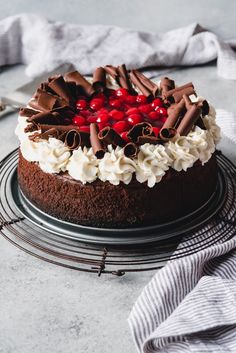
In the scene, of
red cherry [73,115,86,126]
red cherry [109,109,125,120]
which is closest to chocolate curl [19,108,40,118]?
red cherry [73,115,86,126]

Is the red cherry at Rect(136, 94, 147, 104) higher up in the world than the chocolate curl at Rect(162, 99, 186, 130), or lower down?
lower down

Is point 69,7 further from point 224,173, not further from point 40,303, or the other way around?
point 40,303

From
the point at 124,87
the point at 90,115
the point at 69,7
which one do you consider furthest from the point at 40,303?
the point at 69,7


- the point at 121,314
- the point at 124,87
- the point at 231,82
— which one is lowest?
the point at 231,82

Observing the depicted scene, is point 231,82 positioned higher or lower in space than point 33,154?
lower

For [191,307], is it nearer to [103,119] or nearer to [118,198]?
[118,198]

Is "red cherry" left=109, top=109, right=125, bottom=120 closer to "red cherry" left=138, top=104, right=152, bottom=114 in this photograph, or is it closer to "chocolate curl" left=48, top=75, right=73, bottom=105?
"red cherry" left=138, top=104, right=152, bottom=114
